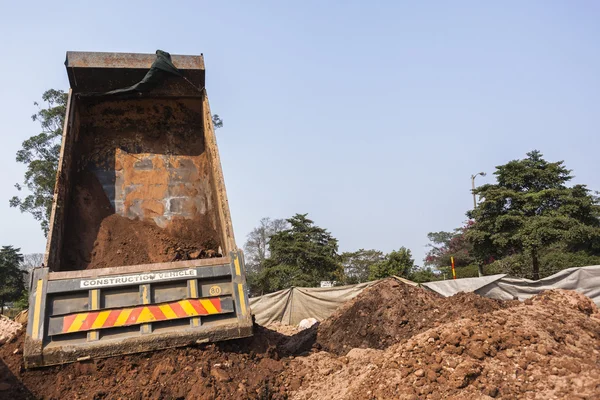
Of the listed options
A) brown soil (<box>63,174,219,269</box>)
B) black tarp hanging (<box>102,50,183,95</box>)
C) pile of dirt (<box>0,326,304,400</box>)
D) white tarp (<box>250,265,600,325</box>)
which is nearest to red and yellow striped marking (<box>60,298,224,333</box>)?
pile of dirt (<box>0,326,304,400</box>)

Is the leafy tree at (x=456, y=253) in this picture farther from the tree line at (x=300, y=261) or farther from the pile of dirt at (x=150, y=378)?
the pile of dirt at (x=150, y=378)

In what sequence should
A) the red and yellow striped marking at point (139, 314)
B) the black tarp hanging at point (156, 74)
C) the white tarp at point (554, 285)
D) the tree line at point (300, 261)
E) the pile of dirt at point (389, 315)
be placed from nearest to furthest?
1. the red and yellow striped marking at point (139, 314)
2. the black tarp hanging at point (156, 74)
3. the pile of dirt at point (389, 315)
4. the white tarp at point (554, 285)
5. the tree line at point (300, 261)

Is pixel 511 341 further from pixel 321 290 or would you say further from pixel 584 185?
pixel 584 185

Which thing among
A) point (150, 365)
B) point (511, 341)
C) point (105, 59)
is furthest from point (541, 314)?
point (105, 59)

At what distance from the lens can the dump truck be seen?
12.9 ft

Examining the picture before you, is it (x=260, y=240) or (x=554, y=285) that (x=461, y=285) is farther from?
(x=260, y=240)

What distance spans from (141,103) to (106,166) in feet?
3.05

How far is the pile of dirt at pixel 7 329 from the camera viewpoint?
4603 mm

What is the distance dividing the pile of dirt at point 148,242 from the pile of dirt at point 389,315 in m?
2.28

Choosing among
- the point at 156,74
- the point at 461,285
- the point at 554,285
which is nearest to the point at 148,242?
the point at 156,74

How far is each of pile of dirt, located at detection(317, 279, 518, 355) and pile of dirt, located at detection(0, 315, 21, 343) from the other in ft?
11.8

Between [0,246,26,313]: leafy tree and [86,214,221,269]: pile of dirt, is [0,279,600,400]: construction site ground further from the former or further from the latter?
[0,246,26,313]: leafy tree

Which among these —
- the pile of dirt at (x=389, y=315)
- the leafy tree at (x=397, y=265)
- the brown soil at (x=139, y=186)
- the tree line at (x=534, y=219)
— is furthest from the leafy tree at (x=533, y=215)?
the brown soil at (x=139, y=186)

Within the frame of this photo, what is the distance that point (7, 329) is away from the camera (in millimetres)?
5301
